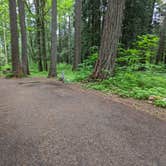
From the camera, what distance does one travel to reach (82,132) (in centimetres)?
254

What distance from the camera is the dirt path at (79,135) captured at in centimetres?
190

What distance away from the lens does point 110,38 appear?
6.09 meters

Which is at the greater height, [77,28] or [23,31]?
[77,28]

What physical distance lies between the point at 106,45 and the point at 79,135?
4.45 m

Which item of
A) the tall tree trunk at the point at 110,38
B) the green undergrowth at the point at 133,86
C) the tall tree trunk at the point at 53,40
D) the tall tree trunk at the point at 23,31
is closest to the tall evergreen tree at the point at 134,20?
the tall tree trunk at the point at 53,40

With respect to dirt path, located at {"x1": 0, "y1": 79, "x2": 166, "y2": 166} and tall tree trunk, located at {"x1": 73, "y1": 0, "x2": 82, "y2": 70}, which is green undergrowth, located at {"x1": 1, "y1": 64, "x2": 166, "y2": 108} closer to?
dirt path, located at {"x1": 0, "y1": 79, "x2": 166, "y2": 166}

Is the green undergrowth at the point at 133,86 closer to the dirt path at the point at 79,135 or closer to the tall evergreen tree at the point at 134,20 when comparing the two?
the dirt path at the point at 79,135

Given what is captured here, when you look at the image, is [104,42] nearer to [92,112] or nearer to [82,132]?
[92,112]

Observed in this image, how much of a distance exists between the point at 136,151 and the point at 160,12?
Answer: 19.7 metres

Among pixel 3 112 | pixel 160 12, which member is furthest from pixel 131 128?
pixel 160 12

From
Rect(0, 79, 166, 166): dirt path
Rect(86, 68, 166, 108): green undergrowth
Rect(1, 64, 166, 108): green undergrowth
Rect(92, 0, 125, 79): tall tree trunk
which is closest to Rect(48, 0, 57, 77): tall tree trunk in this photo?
Rect(1, 64, 166, 108): green undergrowth

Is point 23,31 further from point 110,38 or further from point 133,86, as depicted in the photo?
point 133,86

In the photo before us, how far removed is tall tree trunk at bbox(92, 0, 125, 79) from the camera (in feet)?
19.7

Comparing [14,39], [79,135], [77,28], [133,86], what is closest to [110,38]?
[133,86]
